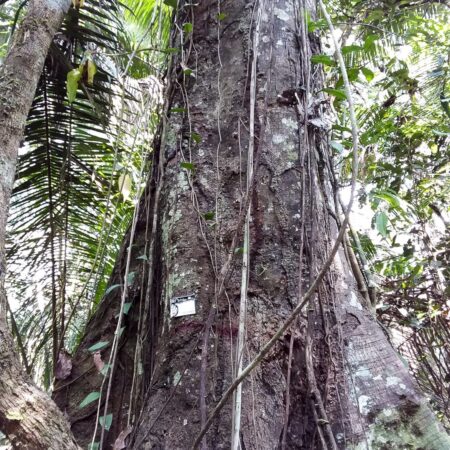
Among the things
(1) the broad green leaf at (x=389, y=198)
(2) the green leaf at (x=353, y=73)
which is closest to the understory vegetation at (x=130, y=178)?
(1) the broad green leaf at (x=389, y=198)

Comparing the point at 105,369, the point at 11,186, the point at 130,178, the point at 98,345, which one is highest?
the point at 130,178

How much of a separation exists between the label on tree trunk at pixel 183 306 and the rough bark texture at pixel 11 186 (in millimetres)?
425

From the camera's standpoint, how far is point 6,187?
1.05 meters

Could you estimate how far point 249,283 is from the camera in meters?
1.25

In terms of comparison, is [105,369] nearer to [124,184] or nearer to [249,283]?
[249,283]

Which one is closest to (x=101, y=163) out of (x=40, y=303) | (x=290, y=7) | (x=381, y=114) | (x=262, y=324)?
(x=40, y=303)

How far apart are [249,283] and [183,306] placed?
0.57ft

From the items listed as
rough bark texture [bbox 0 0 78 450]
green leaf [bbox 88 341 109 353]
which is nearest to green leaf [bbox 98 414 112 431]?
green leaf [bbox 88 341 109 353]

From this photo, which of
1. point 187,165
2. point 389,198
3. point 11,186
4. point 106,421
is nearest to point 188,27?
point 187,165

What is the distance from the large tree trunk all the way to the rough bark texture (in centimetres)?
32

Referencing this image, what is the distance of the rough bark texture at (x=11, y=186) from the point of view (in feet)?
2.66

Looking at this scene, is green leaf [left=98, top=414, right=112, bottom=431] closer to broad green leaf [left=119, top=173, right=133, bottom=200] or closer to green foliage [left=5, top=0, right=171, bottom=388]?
broad green leaf [left=119, top=173, right=133, bottom=200]

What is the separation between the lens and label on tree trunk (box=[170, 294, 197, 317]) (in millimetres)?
1231

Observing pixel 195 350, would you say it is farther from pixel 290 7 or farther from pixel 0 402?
pixel 290 7
